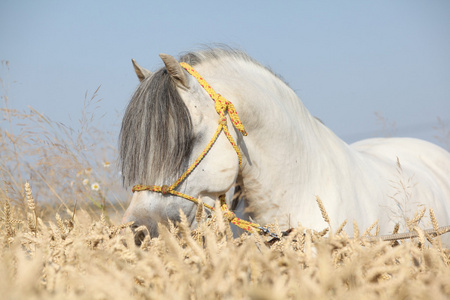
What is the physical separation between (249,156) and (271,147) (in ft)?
0.58

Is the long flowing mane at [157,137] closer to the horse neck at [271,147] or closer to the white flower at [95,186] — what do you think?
the horse neck at [271,147]

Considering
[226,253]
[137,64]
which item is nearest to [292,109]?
[137,64]

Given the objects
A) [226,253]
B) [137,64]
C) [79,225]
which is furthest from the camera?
[137,64]

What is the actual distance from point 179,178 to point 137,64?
3.14 feet

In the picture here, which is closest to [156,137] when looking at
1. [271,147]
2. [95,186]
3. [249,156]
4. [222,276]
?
[249,156]

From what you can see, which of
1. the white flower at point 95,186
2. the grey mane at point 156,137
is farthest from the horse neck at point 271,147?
the white flower at point 95,186

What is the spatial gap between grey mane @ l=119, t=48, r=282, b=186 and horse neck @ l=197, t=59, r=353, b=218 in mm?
359

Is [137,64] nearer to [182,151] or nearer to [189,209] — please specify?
[182,151]

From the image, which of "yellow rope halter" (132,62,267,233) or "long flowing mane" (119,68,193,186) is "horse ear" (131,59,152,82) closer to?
"yellow rope halter" (132,62,267,233)

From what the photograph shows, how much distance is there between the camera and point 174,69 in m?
2.42

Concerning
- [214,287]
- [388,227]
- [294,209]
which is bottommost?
[388,227]

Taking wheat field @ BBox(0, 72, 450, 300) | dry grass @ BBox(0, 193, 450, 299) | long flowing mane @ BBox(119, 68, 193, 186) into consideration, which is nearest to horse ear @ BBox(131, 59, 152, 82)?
long flowing mane @ BBox(119, 68, 193, 186)

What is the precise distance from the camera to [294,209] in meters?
2.69

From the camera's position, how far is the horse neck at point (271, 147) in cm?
261
